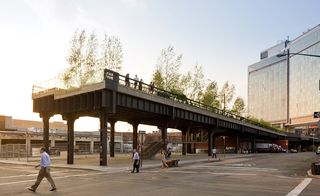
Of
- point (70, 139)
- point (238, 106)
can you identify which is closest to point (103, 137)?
point (70, 139)

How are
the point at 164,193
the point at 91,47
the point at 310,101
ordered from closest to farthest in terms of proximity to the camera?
the point at 164,193, the point at 91,47, the point at 310,101

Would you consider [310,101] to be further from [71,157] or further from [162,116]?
[71,157]

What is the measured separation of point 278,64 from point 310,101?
104 feet

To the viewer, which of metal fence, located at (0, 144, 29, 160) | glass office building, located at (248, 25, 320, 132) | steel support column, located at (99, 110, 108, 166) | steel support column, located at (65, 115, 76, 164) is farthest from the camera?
glass office building, located at (248, 25, 320, 132)

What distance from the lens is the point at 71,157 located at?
137 feet

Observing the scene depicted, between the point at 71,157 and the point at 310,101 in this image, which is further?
the point at 310,101

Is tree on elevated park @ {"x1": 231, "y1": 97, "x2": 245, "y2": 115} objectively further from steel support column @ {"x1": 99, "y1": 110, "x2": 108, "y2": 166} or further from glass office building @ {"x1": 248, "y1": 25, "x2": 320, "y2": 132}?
steel support column @ {"x1": 99, "y1": 110, "x2": 108, "y2": 166}

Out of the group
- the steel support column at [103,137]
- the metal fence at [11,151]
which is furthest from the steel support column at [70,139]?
the metal fence at [11,151]

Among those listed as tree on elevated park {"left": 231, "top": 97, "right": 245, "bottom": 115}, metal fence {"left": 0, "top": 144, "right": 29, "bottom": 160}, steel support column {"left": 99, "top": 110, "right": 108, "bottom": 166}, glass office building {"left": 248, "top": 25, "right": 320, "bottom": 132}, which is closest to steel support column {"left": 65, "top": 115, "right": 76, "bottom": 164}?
steel support column {"left": 99, "top": 110, "right": 108, "bottom": 166}

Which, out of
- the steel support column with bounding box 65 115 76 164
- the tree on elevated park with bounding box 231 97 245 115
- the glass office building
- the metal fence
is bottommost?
the metal fence

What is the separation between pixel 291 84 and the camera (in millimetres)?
171250

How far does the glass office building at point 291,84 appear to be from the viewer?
491 feet

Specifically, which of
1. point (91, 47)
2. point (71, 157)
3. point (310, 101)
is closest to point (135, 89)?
point (71, 157)

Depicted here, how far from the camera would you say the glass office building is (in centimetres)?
14975
